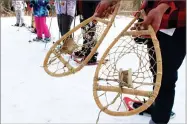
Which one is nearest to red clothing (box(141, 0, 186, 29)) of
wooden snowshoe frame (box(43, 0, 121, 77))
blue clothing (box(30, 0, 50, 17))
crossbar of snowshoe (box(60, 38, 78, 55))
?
wooden snowshoe frame (box(43, 0, 121, 77))

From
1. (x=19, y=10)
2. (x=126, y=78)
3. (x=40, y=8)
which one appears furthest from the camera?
(x=19, y=10)

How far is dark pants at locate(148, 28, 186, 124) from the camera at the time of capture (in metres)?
1.09

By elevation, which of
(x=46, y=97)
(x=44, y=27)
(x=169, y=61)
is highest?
(x=169, y=61)

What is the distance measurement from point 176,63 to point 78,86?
956 mm

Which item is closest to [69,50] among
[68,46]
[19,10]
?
[68,46]

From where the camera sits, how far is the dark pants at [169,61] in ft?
3.59

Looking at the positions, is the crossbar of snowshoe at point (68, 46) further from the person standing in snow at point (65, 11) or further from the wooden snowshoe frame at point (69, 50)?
the person standing in snow at point (65, 11)

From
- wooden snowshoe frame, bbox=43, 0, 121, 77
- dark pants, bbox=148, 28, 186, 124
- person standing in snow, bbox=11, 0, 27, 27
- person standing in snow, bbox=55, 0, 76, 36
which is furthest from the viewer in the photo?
person standing in snow, bbox=11, 0, 27, 27

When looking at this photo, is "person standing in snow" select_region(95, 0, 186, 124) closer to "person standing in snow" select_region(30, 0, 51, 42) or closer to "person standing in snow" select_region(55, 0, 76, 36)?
"person standing in snow" select_region(55, 0, 76, 36)

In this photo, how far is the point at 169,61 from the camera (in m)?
1.11

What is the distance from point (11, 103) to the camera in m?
1.66

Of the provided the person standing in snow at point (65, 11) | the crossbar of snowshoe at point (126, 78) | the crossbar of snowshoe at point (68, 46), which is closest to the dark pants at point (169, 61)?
the crossbar of snowshoe at point (126, 78)

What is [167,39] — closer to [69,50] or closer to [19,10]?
[69,50]

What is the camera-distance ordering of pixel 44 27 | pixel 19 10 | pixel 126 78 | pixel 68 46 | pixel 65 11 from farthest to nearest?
pixel 19 10 < pixel 44 27 < pixel 65 11 < pixel 68 46 < pixel 126 78
